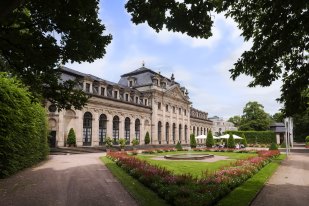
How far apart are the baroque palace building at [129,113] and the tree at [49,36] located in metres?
26.4

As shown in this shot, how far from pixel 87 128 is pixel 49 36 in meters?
37.9

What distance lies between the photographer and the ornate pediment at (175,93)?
65512 mm

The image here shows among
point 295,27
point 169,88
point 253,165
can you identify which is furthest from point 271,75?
point 169,88

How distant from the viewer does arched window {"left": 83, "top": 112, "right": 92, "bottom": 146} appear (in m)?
45.5

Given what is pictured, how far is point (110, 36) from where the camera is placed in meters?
9.46

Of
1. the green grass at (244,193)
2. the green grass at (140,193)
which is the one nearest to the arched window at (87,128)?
the green grass at (140,193)

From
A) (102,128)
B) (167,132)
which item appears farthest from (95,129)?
(167,132)

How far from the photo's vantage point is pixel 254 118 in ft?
311

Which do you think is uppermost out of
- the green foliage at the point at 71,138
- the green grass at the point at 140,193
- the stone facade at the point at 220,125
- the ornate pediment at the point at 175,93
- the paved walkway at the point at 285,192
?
the ornate pediment at the point at 175,93

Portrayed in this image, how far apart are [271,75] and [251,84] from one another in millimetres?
1333

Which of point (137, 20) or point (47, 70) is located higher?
point (137, 20)

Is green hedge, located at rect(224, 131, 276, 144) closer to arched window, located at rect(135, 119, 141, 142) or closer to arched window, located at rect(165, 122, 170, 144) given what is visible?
arched window, located at rect(165, 122, 170, 144)

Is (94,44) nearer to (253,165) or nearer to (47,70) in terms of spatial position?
(47,70)

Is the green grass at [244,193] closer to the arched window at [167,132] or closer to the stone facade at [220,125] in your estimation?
the arched window at [167,132]
